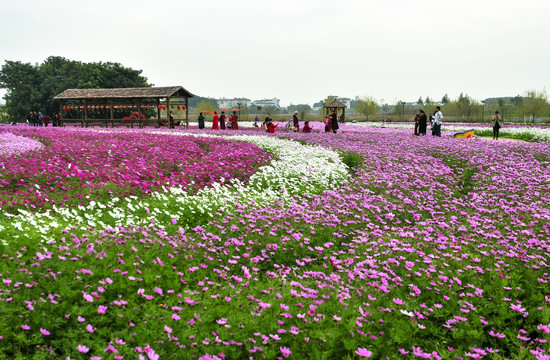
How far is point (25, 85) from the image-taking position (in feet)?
184

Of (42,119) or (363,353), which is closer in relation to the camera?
(363,353)

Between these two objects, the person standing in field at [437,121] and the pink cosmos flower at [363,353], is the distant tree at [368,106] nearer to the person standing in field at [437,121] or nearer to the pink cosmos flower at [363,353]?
the person standing in field at [437,121]

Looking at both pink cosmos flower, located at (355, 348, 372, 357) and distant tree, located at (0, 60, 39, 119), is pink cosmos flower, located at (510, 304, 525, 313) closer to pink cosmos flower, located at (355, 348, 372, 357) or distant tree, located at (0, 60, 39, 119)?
pink cosmos flower, located at (355, 348, 372, 357)

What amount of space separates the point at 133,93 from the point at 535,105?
6203 centimetres

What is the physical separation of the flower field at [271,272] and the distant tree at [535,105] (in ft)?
214

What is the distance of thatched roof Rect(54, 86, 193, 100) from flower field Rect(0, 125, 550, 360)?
26579mm

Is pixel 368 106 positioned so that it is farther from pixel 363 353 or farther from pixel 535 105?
pixel 363 353

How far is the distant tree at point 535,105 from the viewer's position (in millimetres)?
62656

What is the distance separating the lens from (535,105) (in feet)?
206

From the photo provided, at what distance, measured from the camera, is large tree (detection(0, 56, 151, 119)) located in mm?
53625

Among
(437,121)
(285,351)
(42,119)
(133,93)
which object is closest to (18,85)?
(42,119)

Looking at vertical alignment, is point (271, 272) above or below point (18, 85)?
below

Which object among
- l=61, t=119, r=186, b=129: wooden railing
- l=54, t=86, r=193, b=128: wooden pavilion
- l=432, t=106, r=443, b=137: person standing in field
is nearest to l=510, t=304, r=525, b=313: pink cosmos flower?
l=432, t=106, r=443, b=137: person standing in field

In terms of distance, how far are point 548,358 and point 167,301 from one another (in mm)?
3787
